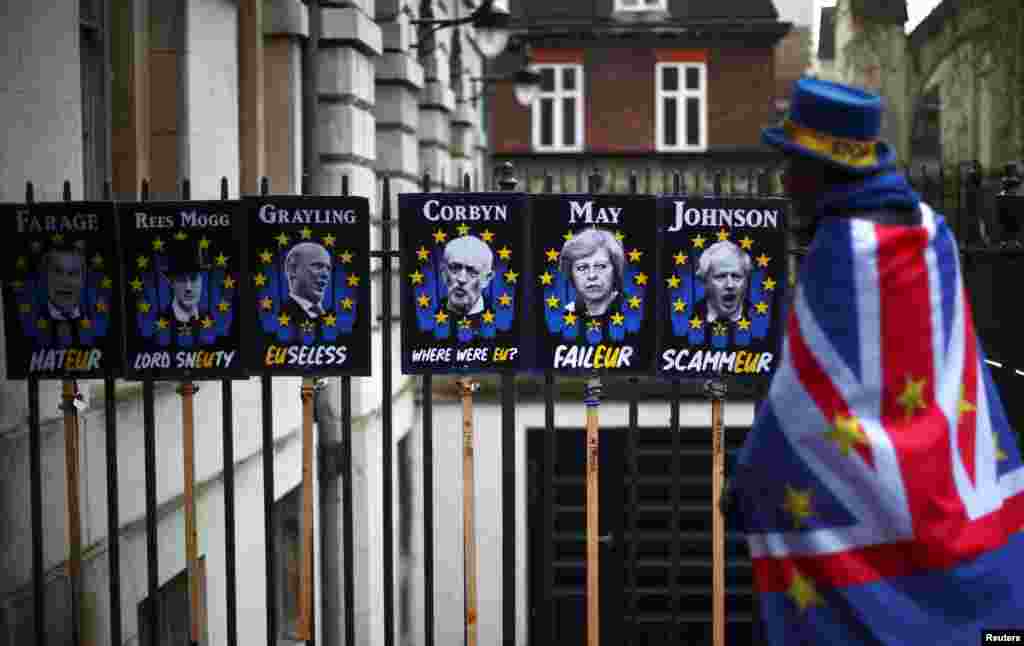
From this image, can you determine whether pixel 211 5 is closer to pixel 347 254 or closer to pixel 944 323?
pixel 347 254

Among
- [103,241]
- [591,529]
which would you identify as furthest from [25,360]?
[591,529]

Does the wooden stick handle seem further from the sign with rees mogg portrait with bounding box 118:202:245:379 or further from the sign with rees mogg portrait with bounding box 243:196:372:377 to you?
the sign with rees mogg portrait with bounding box 118:202:245:379

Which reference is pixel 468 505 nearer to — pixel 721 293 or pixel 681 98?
pixel 721 293

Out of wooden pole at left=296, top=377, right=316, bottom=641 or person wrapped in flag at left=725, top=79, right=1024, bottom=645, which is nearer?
person wrapped in flag at left=725, top=79, right=1024, bottom=645

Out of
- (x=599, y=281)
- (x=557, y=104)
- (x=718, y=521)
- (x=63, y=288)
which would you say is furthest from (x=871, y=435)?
(x=557, y=104)

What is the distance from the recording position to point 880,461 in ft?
10.1

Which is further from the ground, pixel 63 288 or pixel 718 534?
pixel 63 288

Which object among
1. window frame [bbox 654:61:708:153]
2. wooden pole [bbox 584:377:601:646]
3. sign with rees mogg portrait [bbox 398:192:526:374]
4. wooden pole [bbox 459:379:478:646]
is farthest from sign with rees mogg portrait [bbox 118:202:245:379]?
window frame [bbox 654:61:708:153]

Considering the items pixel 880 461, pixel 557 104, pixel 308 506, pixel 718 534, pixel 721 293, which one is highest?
pixel 557 104

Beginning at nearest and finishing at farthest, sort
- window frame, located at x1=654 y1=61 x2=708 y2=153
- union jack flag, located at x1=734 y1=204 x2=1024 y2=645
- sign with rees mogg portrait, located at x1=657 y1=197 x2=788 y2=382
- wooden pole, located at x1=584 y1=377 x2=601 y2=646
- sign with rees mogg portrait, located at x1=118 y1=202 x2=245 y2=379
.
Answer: union jack flag, located at x1=734 y1=204 x2=1024 y2=645
wooden pole, located at x1=584 y1=377 x2=601 y2=646
sign with rees mogg portrait, located at x1=657 y1=197 x2=788 y2=382
sign with rees mogg portrait, located at x1=118 y1=202 x2=245 y2=379
window frame, located at x1=654 y1=61 x2=708 y2=153

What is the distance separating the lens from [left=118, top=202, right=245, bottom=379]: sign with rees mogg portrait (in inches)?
198

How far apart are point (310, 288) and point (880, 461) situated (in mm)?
2620

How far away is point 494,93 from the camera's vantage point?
32062 mm

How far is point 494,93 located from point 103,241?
2761 centimetres
